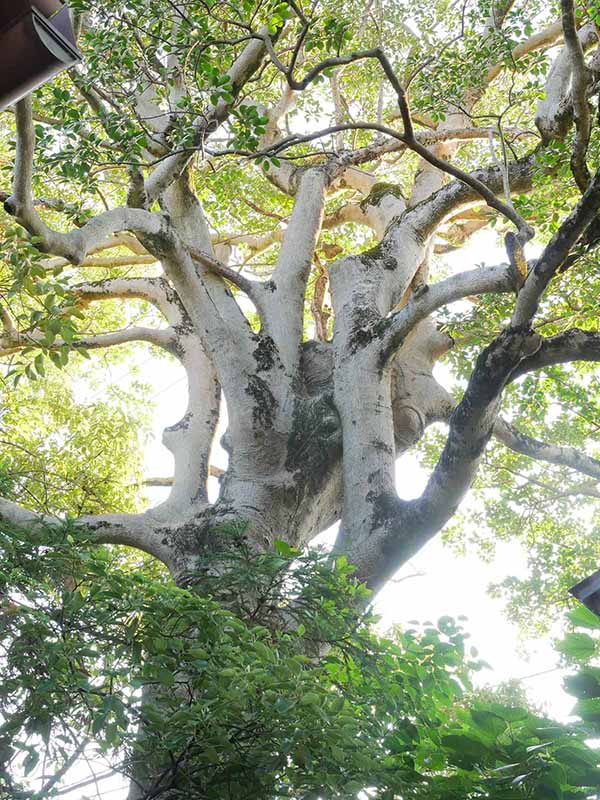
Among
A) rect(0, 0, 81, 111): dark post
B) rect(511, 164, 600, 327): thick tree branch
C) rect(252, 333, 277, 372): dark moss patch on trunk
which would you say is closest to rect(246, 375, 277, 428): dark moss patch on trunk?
rect(252, 333, 277, 372): dark moss patch on trunk

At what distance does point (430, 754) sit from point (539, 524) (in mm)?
8144

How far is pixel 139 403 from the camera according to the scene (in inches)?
350

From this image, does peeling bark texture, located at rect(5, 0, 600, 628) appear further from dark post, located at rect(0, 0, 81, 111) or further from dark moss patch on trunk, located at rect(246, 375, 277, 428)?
dark post, located at rect(0, 0, 81, 111)

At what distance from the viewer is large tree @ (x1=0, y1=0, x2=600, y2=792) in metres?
4.33

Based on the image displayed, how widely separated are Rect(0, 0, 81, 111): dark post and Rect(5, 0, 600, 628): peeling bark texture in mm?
1769

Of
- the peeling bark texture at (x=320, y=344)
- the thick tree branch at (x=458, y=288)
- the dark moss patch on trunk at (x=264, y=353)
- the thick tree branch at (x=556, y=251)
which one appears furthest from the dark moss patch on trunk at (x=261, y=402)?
the thick tree branch at (x=556, y=251)

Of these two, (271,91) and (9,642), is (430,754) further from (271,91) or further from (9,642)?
(271,91)

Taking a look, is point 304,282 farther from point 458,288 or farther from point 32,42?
point 32,42

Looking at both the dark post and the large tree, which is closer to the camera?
the dark post

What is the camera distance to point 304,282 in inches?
267

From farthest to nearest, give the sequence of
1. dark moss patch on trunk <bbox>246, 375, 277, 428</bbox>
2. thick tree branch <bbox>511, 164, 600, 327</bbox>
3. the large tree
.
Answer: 1. dark moss patch on trunk <bbox>246, 375, 277, 428</bbox>
2. the large tree
3. thick tree branch <bbox>511, 164, 600, 327</bbox>

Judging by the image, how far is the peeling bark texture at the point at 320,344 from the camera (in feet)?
14.3

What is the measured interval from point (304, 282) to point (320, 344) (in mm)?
613

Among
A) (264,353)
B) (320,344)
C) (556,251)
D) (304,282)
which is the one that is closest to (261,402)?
(264,353)
